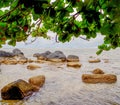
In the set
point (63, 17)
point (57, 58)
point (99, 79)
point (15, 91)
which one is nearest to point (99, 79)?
point (99, 79)

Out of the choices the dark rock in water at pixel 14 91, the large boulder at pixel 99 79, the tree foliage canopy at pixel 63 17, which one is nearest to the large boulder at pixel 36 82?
the dark rock in water at pixel 14 91

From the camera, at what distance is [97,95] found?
17.4m

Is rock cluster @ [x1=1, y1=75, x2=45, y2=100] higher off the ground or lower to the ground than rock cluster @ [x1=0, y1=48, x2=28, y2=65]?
lower

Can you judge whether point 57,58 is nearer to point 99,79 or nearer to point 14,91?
point 99,79

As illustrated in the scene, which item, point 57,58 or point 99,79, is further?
point 57,58

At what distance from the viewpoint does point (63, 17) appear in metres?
4.06

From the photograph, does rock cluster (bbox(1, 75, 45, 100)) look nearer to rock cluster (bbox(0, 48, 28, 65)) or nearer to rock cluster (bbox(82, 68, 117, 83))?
rock cluster (bbox(82, 68, 117, 83))

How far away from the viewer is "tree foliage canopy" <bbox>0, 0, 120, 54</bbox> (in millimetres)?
3400

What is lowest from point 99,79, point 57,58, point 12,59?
point 99,79

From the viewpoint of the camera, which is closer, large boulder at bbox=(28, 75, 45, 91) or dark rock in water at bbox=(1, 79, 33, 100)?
dark rock in water at bbox=(1, 79, 33, 100)

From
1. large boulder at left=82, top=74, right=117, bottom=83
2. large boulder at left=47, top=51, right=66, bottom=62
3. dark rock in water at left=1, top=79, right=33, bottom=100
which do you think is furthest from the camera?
large boulder at left=47, top=51, right=66, bottom=62

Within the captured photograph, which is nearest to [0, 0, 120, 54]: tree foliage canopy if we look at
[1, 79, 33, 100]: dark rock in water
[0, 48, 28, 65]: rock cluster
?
[1, 79, 33, 100]: dark rock in water

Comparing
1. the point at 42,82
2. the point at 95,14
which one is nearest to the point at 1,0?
the point at 95,14

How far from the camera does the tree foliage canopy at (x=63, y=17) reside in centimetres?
340
